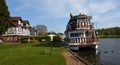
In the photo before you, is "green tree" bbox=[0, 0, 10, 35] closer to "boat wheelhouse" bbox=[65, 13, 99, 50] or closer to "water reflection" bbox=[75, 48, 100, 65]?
"boat wheelhouse" bbox=[65, 13, 99, 50]

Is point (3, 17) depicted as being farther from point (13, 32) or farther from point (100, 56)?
point (100, 56)

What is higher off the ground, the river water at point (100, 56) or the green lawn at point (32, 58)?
the green lawn at point (32, 58)

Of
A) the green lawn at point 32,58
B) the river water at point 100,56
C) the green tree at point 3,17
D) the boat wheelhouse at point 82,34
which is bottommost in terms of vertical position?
the river water at point 100,56

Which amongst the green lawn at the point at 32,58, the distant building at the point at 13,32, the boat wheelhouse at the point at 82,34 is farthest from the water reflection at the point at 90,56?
the distant building at the point at 13,32

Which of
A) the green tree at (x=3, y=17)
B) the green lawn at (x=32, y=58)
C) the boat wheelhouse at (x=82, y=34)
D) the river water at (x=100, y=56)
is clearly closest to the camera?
the green lawn at (x=32, y=58)

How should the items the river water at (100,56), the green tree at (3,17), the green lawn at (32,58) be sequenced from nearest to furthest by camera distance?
the green lawn at (32,58) < the river water at (100,56) < the green tree at (3,17)

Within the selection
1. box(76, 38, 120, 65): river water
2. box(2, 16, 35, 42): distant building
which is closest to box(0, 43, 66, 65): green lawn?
box(76, 38, 120, 65): river water

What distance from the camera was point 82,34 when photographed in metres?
45.3

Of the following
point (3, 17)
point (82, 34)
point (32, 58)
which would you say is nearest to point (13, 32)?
point (3, 17)

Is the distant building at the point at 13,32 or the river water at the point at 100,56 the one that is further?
the distant building at the point at 13,32

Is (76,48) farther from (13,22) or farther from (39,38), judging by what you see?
(13,22)

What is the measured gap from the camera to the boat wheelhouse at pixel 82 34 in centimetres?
4262

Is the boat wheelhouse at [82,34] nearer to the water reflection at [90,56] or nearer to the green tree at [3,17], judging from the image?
the water reflection at [90,56]

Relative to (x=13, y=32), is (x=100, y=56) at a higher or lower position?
lower
